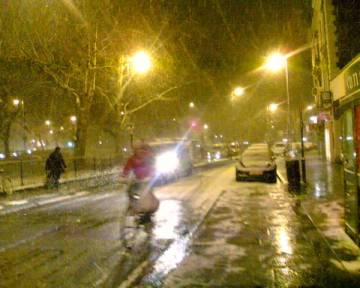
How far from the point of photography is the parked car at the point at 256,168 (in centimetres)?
2458

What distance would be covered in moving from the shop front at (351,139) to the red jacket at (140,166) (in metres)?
3.75

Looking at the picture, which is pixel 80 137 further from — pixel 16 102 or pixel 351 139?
pixel 351 139

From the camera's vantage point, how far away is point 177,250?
9.17 metres

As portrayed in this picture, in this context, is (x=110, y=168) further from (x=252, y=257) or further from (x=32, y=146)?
Result: (x=32, y=146)

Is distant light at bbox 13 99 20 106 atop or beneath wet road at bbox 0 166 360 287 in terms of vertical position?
atop

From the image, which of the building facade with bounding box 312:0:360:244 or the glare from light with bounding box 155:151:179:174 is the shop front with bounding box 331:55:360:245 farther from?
the glare from light with bounding box 155:151:179:174

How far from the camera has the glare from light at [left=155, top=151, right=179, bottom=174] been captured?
84.6 feet

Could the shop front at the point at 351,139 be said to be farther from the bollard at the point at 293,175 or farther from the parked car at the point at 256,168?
the parked car at the point at 256,168

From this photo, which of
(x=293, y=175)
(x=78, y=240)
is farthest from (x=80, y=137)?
(x=78, y=240)

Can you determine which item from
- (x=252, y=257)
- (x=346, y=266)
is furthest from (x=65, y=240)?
(x=346, y=266)

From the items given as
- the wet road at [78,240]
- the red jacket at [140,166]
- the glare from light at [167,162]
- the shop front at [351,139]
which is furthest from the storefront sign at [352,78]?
the glare from light at [167,162]

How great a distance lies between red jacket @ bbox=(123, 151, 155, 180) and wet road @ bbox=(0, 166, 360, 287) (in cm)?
119

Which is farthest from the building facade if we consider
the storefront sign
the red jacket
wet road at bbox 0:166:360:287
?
the red jacket

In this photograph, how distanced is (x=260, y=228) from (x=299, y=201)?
15.3 feet
